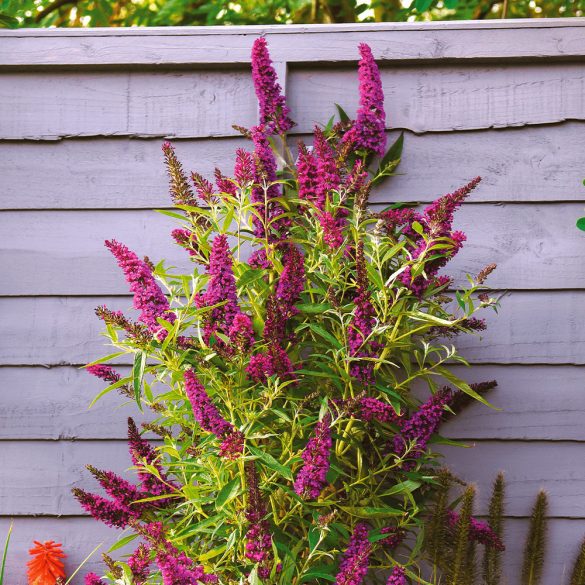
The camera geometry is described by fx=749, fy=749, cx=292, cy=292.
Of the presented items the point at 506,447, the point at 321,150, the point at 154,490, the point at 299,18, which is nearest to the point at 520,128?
the point at 321,150

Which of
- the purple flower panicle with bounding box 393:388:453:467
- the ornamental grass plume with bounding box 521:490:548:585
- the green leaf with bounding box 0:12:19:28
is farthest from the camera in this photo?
the green leaf with bounding box 0:12:19:28

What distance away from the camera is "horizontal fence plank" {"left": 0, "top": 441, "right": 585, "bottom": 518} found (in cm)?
198

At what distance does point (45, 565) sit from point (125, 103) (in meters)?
1.26

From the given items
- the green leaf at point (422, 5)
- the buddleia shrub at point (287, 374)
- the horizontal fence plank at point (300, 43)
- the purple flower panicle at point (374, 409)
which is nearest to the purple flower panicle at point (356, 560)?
the buddleia shrub at point (287, 374)

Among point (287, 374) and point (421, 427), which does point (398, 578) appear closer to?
point (421, 427)

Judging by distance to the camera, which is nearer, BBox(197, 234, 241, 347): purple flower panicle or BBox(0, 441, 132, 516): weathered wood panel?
BBox(197, 234, 241, 347): purple flower panicle

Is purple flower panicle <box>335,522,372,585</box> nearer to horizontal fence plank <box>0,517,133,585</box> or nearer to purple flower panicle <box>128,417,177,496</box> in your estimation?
Answer: purple flower panicle <box>128,417,177,496</box>

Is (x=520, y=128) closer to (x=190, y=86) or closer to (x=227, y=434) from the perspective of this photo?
(x=190, y=86)

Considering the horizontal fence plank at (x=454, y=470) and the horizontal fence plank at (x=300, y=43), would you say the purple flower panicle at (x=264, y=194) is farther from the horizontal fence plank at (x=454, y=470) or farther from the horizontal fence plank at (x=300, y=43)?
the horizontal fence plank at (x=454, y=470)

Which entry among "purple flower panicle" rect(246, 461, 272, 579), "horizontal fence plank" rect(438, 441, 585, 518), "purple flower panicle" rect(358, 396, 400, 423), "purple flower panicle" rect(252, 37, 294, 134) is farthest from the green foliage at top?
"purple flower panicle" rect(246, 461, 272, 579)

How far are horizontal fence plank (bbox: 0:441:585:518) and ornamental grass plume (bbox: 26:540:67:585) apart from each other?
10 cm

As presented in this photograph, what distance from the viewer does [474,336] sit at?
201 cm

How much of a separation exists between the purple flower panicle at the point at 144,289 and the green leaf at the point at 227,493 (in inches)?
13.0

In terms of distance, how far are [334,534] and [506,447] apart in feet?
2.15
